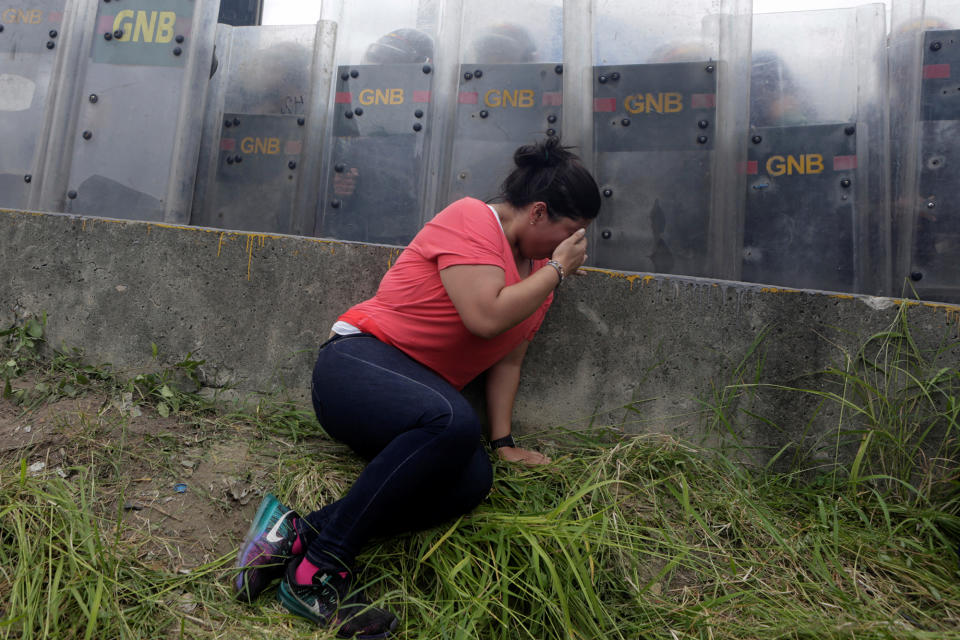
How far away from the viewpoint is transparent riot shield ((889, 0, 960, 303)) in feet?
8.54

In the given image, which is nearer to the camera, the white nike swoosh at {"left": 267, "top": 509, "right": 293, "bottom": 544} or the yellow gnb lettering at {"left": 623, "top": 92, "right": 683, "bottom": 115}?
the white nike swoosh at {"left": 267, "top": 509, "right": 293, "bottom": 544}

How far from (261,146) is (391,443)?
2.35 meters

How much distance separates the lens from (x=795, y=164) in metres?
2.78

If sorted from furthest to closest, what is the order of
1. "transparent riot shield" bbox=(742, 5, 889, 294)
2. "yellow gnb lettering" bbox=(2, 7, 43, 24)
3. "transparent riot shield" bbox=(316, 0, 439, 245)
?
"yellow gnb lettering" bbox=(2, 7, 43, 24) → "transparent riot shield" bbox=(316, 0, 439, 245) → "transparent riot shield" bbox=(742, 5, 889, 294)

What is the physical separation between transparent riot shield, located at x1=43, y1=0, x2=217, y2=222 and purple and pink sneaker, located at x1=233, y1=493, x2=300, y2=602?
6.68 ft

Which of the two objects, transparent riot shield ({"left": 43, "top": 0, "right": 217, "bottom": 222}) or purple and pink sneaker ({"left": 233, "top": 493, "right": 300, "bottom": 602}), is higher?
transparent riot shield ({"left": 43, "top": 0, "right": 217, "bottom": 222})

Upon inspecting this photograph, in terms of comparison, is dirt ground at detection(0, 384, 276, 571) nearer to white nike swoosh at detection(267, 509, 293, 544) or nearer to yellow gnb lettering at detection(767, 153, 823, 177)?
white nike swoosh at detection(267, 509, 293, 544)

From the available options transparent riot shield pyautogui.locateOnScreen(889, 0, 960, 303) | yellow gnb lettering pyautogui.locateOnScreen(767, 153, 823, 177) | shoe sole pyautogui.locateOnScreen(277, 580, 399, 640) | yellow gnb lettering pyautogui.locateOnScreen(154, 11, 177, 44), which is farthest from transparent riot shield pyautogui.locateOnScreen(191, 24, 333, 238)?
transparent riot shield pyautogui.locateOnScreen(889, 0, 960, 303)

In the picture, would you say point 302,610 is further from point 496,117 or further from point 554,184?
point 496,117

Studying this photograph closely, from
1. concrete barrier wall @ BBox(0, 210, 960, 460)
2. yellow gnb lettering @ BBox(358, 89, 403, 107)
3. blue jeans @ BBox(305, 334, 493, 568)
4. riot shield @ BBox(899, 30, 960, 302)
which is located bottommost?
blue jeans @ BBox(305, 334, 493, 568)

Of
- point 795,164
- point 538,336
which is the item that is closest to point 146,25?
point 538,336

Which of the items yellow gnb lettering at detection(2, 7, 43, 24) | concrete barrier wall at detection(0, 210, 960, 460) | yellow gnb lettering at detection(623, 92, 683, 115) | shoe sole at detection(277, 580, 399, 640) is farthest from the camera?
yellow gnb lettering at detection(2, 7, 43, 24)

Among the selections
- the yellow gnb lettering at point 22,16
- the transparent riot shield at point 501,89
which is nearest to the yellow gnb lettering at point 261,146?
the transparent riot shield at point 501,89

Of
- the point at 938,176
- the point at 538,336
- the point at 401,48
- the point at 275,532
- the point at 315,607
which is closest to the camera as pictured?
the point at 315,607
